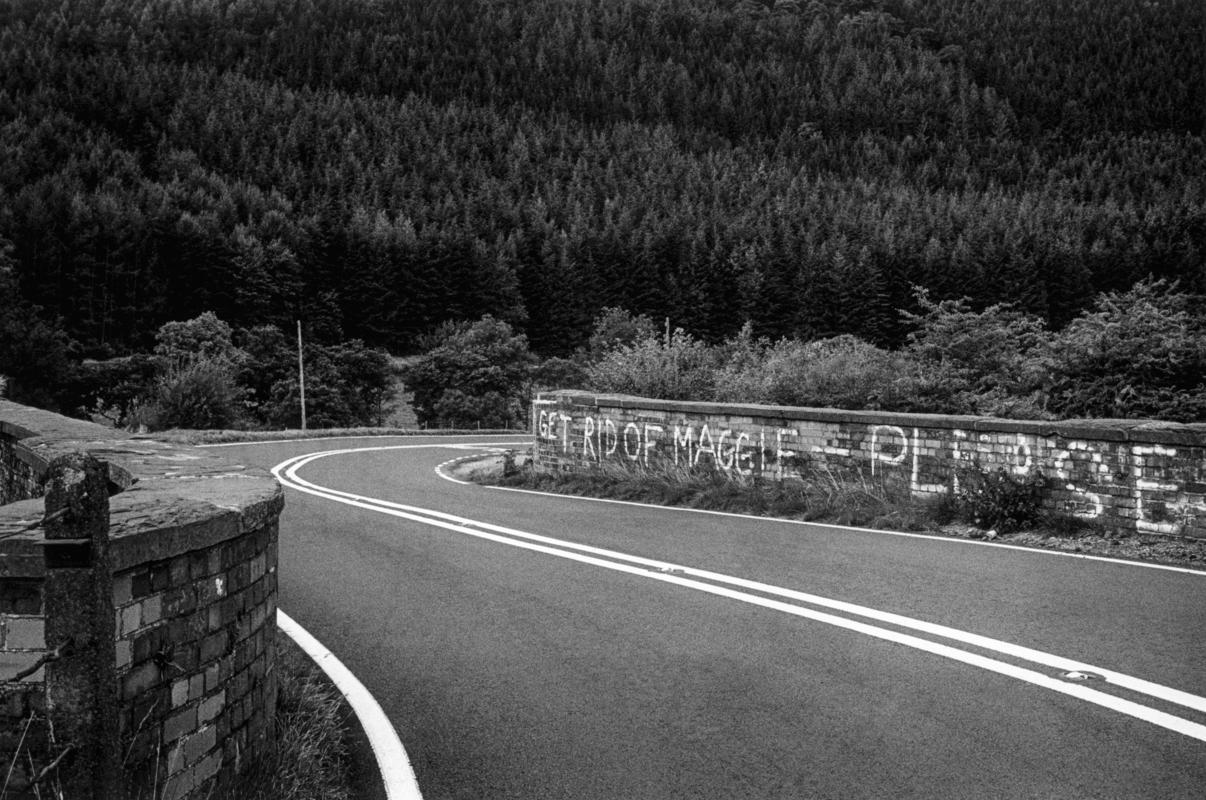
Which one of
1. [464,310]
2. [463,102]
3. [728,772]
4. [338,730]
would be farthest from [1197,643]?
[463,102]

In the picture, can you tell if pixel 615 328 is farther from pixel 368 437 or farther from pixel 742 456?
pixel 742 456

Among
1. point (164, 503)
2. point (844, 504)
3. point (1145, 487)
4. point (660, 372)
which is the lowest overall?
point (844, 504)

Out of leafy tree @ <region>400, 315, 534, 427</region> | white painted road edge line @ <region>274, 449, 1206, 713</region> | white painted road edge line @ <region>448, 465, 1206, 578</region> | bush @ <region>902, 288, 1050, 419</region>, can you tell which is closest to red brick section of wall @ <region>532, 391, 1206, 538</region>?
white painted road edge line @ <region>448, 465, 1206, 578</region>

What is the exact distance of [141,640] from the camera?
287 cm

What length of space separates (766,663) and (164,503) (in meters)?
3.36

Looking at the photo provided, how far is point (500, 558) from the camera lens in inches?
332

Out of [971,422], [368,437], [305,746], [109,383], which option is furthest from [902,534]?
[109,383]

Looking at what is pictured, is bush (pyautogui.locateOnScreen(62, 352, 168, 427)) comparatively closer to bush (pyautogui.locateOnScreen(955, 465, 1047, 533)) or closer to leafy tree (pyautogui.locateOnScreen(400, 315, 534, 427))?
leafy tree (pyautogui.locateOnScreen(400, 315, 534, 427))

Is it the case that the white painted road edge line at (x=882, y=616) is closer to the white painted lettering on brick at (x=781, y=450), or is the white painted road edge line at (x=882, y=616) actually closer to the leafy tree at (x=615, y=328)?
the white painted lettering on brick at (x=781, y=450)

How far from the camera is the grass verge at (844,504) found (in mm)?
8672

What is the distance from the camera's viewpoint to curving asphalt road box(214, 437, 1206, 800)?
3.75 m

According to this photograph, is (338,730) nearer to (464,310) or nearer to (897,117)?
(464,310)

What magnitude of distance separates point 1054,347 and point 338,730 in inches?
588

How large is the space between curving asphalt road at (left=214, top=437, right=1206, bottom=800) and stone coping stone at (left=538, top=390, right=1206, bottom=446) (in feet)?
5.66
